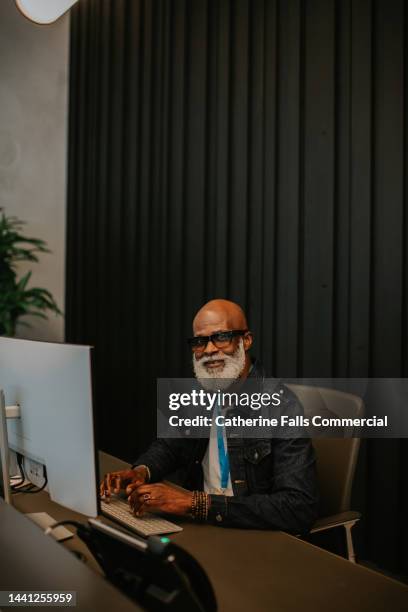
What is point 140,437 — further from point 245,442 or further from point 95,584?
point 95,584

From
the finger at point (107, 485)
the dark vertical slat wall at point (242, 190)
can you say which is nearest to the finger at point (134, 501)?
the finger at point (107, 485)

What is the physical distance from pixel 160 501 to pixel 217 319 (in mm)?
631

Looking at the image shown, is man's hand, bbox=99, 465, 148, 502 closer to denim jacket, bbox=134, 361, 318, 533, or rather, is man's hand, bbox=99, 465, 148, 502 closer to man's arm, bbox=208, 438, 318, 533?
denim jacket, bbox=134, 361, 318, 533

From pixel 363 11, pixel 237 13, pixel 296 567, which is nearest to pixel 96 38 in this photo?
pixel 237 13

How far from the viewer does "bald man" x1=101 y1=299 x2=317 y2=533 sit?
4.63ft

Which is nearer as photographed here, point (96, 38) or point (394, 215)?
point (394, 215)

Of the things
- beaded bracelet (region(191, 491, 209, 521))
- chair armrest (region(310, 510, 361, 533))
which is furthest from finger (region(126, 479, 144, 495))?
chair armrest (region(310, 510, 361, 533))

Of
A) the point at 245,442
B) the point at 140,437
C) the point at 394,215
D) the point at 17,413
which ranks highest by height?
the point at 394,215

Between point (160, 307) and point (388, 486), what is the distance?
1.84m

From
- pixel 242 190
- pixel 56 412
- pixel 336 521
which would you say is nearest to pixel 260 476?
pixel 336 521

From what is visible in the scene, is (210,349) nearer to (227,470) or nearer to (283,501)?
(227,470)

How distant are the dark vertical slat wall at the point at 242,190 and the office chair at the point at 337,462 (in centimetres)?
71

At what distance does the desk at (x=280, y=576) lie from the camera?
39.4 inches

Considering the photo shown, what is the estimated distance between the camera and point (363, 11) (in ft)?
8.37
